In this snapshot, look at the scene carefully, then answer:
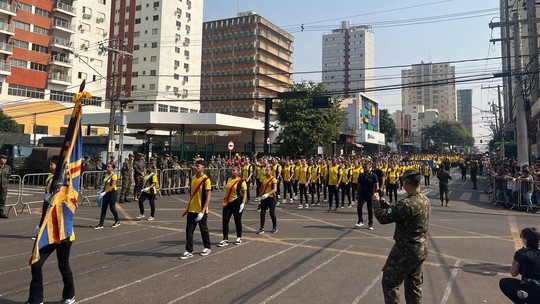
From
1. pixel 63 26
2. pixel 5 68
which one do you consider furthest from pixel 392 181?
pixel 63 26

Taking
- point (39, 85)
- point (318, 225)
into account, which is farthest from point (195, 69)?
point (318, 225)

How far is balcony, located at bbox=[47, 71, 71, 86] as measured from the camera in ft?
179

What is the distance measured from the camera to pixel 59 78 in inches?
2190

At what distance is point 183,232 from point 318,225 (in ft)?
13.0

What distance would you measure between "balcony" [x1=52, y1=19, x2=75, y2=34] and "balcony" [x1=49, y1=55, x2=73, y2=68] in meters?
3.93

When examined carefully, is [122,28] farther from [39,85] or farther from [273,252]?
[273,252]

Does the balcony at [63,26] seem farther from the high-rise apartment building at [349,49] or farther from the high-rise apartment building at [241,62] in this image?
the high-rise apartment building at [349,49]

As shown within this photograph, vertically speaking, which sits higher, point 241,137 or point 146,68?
point 146,68

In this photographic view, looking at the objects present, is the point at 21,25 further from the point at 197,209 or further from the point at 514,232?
the point at 514,232

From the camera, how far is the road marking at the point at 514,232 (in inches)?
363

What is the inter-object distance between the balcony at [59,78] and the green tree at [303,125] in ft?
121

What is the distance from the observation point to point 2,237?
366 inches

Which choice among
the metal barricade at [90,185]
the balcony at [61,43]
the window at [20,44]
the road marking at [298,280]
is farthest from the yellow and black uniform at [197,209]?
the balcony at [61,43]

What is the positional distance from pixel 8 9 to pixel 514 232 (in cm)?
5891
